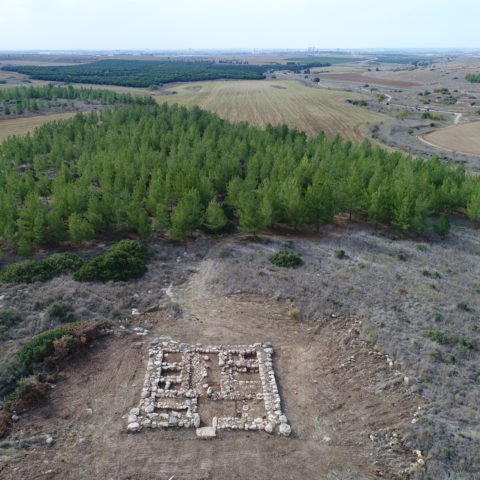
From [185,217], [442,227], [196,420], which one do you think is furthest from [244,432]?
[442,227]

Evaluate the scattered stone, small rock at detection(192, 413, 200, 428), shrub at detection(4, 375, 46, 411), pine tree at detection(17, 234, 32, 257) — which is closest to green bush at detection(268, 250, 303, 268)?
small rock at detection(192, 413, 200, 428)

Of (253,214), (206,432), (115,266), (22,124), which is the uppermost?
(22,124)

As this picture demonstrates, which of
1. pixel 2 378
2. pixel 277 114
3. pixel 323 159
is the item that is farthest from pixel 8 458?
pixel 277 114

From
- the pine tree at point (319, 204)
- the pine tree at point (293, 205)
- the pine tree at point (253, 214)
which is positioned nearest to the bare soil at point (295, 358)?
the pine tree at point (253, 214)

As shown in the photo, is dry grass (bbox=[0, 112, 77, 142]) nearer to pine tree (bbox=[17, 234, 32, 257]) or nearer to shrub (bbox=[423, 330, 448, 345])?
pine tree (bbox=[17, 234, 32, 257])

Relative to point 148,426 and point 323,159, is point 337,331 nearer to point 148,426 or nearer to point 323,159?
point 148,426

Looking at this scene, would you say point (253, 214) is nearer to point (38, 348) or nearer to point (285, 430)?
point (38, 348)
